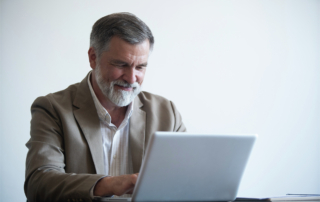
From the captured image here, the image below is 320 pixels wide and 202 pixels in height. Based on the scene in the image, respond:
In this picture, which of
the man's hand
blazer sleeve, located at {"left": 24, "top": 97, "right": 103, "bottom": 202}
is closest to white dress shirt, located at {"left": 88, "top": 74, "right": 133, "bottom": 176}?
blazer sleeve, located at {"left": 24, "top": 97, "right": 103, "bottom": 202}

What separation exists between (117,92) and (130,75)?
11cm

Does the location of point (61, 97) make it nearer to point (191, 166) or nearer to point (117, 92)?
point (117, 92)

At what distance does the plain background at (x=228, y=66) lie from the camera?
2.40m

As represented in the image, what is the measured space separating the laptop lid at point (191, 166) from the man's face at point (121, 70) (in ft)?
2.47

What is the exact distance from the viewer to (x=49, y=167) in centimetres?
133

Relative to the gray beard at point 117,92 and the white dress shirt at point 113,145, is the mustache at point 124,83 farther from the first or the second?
the white dress shirt at point 113,145

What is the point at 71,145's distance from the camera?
4.91 ft

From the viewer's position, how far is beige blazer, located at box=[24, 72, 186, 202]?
1.19 metres

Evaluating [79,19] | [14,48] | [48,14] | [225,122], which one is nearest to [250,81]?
[225,122]

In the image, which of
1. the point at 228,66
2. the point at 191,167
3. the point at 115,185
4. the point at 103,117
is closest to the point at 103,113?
the point at 103,117

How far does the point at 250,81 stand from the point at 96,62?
1683 mm

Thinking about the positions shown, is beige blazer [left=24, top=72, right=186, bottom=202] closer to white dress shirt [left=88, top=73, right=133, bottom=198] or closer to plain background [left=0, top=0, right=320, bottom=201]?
white dress shirt [left=88, top=73, right=133, bottom=198]

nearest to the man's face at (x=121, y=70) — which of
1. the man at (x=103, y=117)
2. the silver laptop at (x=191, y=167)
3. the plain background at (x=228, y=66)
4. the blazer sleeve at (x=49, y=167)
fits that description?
the man at (x=103, y=117)

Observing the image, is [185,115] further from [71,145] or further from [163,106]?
[71,145]
